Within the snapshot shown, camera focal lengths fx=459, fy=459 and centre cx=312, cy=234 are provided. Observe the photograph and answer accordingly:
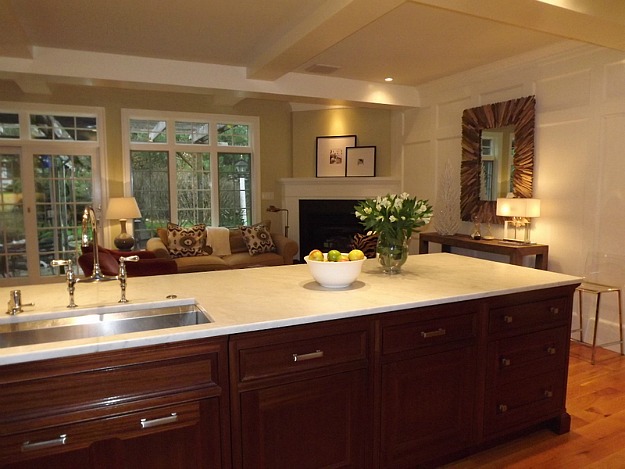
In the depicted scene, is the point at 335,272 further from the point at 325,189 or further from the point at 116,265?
the point at 325,189

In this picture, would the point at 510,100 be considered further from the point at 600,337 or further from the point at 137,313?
the point at 137,313

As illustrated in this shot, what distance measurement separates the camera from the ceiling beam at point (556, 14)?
9.06 feet

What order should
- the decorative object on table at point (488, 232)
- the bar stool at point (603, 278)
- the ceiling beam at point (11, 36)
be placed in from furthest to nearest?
the decorative object on table at point (488, 232), the bar stool at point (603, 278), the ceiling beam at point (11, 36)

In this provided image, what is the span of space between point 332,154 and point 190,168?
7.00 feet

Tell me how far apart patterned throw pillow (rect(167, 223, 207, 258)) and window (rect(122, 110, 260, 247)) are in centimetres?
69

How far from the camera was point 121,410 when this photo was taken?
1.45 metres

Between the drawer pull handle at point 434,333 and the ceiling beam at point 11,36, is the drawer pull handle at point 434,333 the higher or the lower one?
the lower one

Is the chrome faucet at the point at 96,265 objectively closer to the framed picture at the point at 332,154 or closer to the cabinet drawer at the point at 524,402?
the cabinet drawer at the point at 524,402

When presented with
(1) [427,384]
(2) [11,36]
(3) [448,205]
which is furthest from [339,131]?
(1) [427,384]

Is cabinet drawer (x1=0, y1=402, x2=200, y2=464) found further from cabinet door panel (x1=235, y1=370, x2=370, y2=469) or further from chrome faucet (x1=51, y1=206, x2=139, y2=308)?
chrome faucet (x1=51, y1=206, x2=139, y2=308)

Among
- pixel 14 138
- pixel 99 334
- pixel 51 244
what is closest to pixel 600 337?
pixel 99 334

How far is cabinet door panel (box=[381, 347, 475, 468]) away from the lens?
192 cm

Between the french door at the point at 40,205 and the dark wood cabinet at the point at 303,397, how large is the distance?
211 inches

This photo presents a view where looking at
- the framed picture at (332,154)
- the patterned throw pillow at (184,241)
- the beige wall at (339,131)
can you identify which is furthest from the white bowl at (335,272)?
the framed picture at (332,154)
